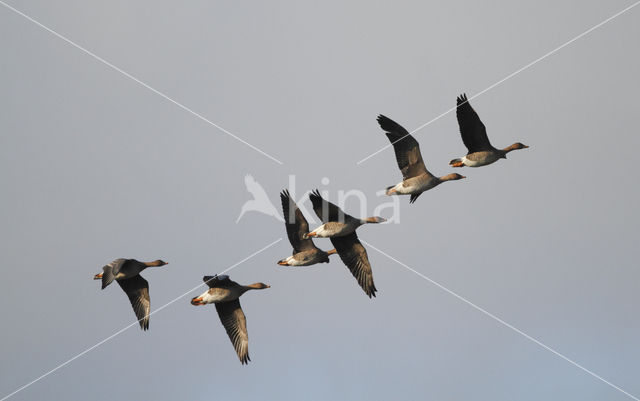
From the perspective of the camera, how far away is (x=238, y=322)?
26.5m

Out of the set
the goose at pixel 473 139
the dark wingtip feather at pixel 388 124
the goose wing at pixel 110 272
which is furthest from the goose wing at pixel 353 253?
the goose wing at pixel 110 272

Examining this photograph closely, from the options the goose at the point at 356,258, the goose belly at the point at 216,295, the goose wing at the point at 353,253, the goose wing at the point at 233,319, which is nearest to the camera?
the goose at the point at 356,258

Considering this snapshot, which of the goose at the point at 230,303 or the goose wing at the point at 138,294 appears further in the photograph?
the goose wing at the point at 138,294

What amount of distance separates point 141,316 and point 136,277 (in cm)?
126

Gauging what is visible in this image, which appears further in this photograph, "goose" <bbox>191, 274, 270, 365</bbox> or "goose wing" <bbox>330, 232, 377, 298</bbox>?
"goose" <bbox>191, 274, 270, 365</bbox>

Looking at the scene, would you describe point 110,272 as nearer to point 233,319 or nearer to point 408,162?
point 233,319

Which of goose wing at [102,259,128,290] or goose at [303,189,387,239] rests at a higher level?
goose wing at [102,259,128,290]

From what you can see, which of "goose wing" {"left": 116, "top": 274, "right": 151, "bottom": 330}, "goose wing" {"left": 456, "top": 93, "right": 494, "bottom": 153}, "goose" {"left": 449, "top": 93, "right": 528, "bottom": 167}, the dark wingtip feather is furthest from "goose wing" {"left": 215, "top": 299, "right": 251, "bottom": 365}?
"goose wing" {"left": 456, "top": 93, "right": 494, "bottom": 153}

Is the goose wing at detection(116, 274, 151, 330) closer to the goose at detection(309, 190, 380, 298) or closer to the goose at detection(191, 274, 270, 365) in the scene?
the goose at detection(191, 274, 270, 365)

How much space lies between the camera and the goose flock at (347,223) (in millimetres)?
24219

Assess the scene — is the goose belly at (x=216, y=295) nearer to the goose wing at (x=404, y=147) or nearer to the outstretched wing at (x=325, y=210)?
the outstretched wing at (x=325, y=210)

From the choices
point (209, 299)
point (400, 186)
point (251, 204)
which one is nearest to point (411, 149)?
point (400, 186)

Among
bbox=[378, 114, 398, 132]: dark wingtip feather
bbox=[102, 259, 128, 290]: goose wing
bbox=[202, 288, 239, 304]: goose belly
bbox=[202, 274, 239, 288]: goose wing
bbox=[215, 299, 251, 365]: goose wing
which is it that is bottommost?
bbox=[215, 299, 251, 365]: goose wing

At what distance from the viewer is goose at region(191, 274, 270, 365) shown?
25.7m
